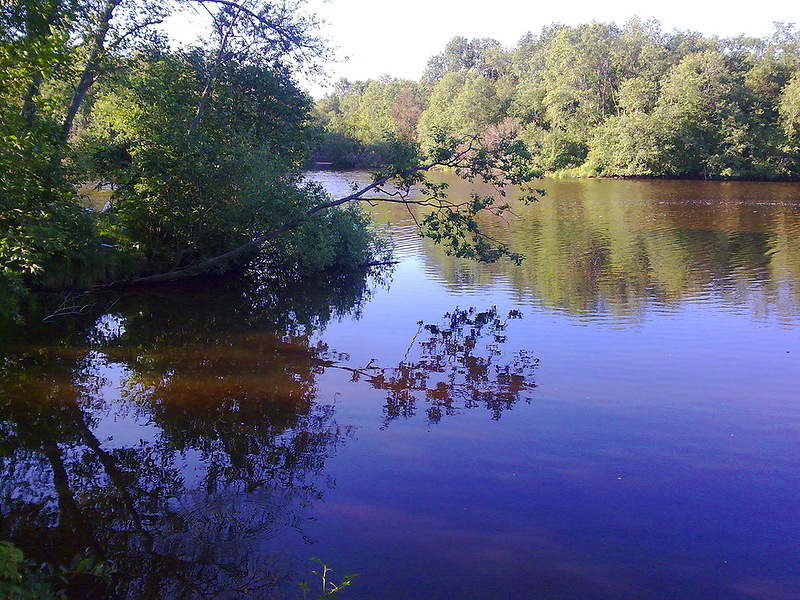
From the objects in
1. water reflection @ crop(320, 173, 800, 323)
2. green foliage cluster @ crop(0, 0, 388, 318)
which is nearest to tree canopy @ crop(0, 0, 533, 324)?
green foliage cluster @ crop(0, 0, 388, 318)

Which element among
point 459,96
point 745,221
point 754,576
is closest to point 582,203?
point 745,221

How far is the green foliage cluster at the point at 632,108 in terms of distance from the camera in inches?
2090

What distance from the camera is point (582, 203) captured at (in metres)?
36.6

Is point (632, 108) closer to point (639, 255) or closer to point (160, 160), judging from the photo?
point (639, 255)

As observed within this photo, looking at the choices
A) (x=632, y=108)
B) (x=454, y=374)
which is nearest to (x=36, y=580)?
(x=454, y=374)

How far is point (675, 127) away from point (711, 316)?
44.9 metres

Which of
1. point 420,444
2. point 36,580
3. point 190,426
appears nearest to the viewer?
point 36,580

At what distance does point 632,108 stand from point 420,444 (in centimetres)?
5634

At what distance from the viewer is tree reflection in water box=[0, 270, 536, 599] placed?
560 cm

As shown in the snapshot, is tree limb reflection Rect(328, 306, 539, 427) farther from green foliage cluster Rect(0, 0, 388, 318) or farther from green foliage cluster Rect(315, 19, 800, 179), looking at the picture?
green foliage cluster Rect(315, 19, 800, 179)

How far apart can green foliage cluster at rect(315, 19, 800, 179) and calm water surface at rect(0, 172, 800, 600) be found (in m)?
33.2

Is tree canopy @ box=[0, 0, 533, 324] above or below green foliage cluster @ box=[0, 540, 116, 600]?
above

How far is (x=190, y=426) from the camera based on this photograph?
8.16 m

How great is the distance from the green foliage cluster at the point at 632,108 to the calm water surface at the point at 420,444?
33.2 metres
